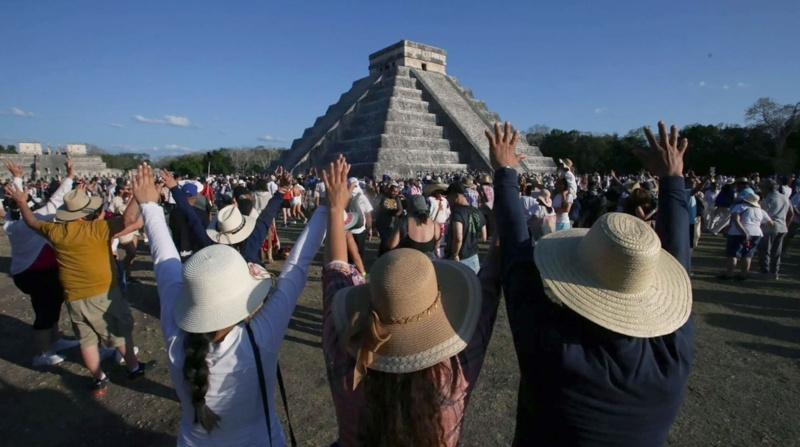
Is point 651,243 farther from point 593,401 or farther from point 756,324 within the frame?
point 756,324

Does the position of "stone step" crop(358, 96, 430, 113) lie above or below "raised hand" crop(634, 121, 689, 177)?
above

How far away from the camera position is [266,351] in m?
1.80

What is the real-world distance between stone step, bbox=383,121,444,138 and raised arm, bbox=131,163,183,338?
91.0 feet

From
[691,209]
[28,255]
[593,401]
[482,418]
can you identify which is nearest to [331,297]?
[593,401]

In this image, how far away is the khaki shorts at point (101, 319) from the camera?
3531 millimetres

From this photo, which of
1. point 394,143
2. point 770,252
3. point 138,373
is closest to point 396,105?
point 394,143

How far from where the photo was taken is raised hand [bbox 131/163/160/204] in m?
2.43

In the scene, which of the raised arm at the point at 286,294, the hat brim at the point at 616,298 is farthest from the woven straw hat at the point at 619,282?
the raised arm at the point at 286,294

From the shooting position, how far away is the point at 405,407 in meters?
1.23

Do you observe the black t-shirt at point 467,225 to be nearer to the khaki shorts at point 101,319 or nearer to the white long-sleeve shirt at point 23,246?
the khaki shorts at point 101,319

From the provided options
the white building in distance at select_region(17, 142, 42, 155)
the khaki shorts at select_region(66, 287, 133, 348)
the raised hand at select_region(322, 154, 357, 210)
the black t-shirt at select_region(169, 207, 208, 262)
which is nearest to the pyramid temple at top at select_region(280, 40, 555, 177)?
the black t-shirt at select_region(169, 207, 208, 262)

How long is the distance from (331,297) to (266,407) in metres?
0.67

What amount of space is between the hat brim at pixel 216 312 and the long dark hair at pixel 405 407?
69cm

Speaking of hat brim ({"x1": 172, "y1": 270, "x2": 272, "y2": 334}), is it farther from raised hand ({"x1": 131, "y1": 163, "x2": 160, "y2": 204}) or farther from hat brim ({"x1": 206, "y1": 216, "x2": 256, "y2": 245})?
hat brim ({"x1": 206, "y1": 216, "x2": 256, "y2": 245})
